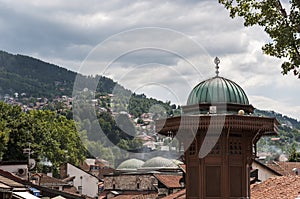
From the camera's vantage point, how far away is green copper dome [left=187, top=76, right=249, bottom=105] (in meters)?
24.8

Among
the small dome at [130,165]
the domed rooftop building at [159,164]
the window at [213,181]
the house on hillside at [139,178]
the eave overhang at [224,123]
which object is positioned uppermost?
the small dome at [130,165]

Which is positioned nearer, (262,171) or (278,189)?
(278,189)

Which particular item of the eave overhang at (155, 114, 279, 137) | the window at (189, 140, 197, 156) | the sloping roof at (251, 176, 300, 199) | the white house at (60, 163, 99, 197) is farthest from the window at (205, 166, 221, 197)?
the white house at (60, 163, 99, 197)

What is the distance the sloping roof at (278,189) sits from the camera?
2722 centimetres

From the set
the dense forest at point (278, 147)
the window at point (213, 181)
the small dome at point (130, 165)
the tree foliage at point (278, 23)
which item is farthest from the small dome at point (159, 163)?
the tree foliage at point (278, 23)

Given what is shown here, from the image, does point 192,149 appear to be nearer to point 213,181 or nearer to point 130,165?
point 213,181

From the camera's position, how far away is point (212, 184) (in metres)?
24.4

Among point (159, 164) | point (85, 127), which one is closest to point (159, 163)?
point (159, 164)

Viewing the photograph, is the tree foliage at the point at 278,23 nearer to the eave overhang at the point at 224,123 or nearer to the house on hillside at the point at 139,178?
the eave overhang at the point at 224,123

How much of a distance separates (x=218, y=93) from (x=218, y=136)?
173 cm

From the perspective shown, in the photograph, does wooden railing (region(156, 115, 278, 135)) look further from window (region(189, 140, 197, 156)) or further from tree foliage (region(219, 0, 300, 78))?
tree foliage (region(219, 0, 300, 78))

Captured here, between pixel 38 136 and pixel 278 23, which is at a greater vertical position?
pixel 38 136

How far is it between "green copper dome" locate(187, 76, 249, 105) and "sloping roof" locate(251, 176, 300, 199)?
4.85m

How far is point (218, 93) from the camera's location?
24828 millimetres
